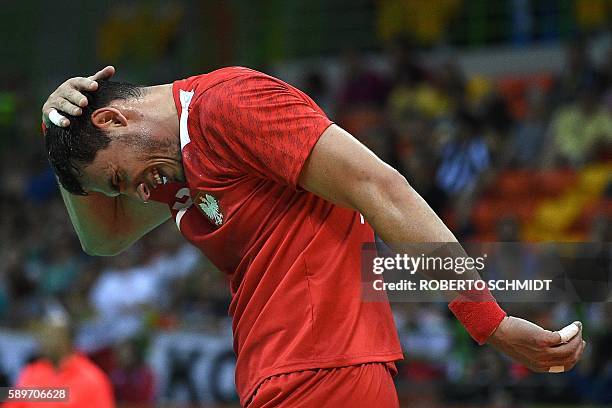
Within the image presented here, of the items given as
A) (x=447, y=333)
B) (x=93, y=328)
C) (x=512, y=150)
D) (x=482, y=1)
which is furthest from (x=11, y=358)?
(x=482, y=1)

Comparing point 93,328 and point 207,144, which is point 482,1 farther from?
point 207,144

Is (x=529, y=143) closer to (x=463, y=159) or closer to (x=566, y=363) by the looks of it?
(x=463, y=159)

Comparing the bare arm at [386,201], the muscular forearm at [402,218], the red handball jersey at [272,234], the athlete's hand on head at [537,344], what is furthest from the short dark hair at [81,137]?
the athlete's hand on head at [537,344]

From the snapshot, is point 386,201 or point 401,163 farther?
point 401,163

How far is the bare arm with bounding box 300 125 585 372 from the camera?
8.38 ft

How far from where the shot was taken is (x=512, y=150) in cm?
1069

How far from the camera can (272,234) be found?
2.78 metres

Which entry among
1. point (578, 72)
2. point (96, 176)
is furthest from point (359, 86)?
point (96, 176)

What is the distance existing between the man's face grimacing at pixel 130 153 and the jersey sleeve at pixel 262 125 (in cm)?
16

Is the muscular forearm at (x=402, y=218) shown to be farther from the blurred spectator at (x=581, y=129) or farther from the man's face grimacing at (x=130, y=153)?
the blurred spectator at (x=581, y=129)

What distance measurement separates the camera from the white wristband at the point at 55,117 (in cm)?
279

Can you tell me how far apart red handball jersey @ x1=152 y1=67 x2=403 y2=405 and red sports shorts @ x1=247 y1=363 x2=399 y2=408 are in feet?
0.08

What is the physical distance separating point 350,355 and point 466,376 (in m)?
5.06

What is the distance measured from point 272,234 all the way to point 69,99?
1.99ft
